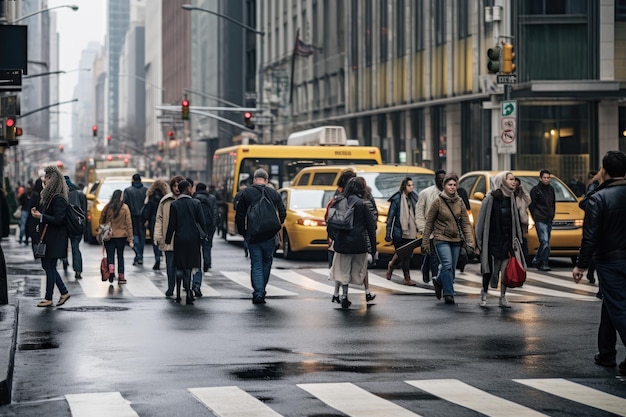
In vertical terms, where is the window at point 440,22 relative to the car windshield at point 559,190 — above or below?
above

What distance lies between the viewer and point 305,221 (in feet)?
84.5

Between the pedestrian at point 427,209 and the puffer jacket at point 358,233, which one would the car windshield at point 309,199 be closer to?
the pedestrian at point 427,209

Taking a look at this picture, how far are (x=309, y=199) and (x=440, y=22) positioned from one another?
26.0 meters

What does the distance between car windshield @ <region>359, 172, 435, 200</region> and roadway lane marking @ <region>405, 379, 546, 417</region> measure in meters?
15.8

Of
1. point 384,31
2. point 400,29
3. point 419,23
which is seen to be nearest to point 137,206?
point 419,23

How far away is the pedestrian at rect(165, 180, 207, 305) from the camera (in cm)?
1691

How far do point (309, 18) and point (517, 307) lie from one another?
58.7m

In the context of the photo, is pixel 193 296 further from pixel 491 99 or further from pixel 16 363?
pixel 491 99

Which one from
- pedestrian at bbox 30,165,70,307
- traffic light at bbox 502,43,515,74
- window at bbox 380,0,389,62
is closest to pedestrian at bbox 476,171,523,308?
pedestrian at bbox 30,165,70,307

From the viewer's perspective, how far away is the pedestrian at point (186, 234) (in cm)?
1691

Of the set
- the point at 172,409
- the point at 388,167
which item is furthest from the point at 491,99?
the point at 172,409

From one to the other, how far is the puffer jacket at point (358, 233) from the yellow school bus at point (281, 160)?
17.3 m

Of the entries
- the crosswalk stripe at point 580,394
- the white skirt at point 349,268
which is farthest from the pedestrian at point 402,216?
the crosswalk stripe at point 580,394

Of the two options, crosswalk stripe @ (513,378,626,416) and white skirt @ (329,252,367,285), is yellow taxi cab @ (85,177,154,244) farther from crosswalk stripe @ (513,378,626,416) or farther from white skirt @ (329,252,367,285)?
crosswalk stripe @ (513,378,626,416)
